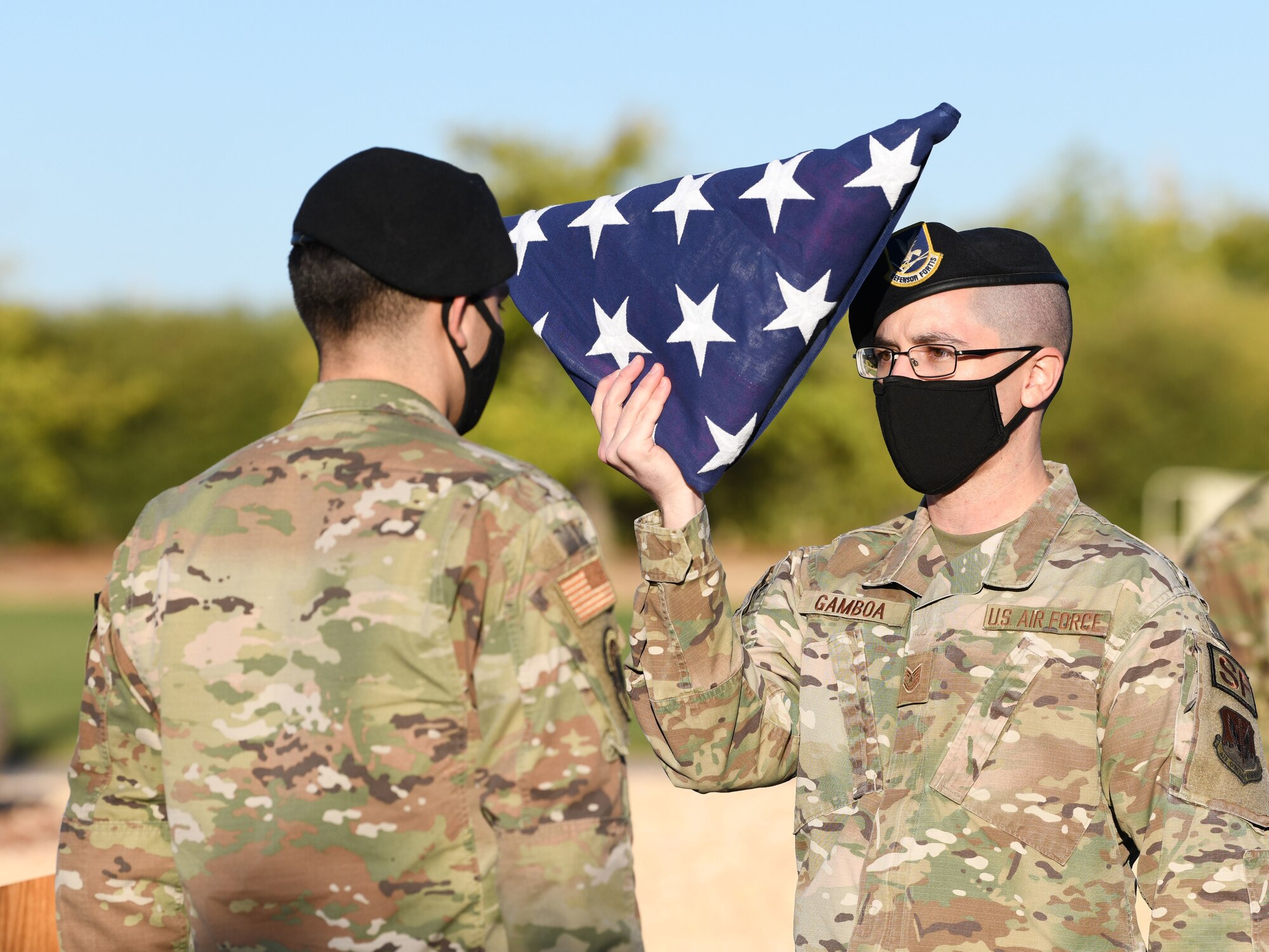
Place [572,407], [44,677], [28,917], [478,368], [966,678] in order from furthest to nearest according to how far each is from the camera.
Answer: [572,407], [44,677], [28,917], [966,678], [478,368]

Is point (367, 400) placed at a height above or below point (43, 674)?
above

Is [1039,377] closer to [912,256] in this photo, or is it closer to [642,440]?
[912,256]

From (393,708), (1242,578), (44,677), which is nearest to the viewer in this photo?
(393,708)

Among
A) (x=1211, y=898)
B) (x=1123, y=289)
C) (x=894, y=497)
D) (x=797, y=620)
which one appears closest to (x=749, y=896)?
(x=797, y=620)

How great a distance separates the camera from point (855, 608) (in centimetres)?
284

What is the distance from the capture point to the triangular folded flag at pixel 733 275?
2621 mm

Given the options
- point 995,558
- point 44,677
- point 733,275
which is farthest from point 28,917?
point 44,677

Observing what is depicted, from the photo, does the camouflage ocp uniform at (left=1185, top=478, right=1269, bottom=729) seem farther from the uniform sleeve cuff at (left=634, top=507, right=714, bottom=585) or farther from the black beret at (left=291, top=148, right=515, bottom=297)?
the black beret at (left=291, top=148, right=515, bottom=297)

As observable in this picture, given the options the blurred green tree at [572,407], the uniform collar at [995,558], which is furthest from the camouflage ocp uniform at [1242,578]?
the blurred green tree at [572,407]

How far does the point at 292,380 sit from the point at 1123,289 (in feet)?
65.4

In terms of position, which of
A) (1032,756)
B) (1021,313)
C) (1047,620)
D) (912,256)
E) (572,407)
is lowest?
(1032,756)

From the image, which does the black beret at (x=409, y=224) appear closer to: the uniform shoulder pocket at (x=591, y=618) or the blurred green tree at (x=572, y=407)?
the uniform shoulder pocket at (x=591, y=618)

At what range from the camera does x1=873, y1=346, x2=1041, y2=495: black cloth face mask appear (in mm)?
2770

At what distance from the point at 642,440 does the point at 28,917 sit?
1.83 metres
